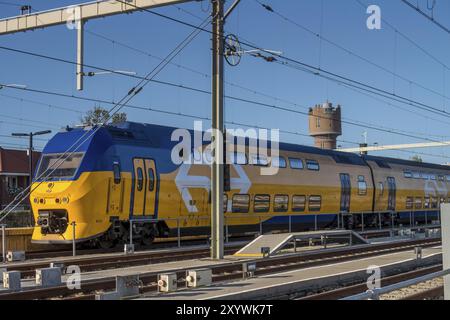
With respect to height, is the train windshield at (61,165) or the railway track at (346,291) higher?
the train windshield at (61,165)

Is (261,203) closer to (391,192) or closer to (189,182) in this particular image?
(189,182)

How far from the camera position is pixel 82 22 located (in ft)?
53.6

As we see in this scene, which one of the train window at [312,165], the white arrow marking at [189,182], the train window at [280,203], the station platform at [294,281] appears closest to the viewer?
the station platform at [294,281]

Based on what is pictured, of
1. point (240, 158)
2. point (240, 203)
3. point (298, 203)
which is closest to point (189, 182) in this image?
point (240, 158)

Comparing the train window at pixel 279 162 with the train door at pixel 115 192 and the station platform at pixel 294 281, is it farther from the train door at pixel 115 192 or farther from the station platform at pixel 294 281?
the station platform at pixel 294 281

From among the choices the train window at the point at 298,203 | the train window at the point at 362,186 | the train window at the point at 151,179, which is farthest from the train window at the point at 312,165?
the train window at the point at 151,179

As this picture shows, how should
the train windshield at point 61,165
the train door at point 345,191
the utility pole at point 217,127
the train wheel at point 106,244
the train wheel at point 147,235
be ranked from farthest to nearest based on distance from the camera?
the train door at point 345,191 → the train wheel at point 147,235 → the train wheel at point 106,244 → the train windshield at point 61,165 → the utility pole at point 217,127

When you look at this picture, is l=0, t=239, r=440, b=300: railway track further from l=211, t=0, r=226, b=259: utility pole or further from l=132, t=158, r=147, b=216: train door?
l=132, t=158, r=147, b=216: train door

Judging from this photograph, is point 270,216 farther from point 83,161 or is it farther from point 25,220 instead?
point 25,220

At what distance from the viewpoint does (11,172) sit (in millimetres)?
55344

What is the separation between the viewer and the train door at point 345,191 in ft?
98.4

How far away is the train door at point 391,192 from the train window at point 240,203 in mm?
13390

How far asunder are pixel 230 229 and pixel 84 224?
6619mm
